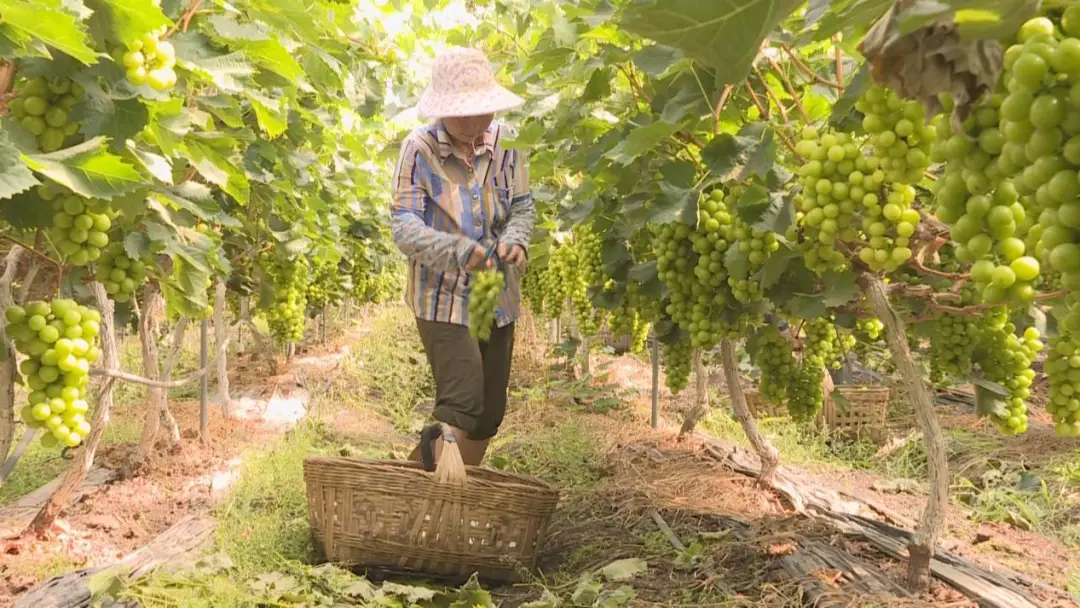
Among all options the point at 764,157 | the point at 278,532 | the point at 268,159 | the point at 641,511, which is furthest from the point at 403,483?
the point at 764,157

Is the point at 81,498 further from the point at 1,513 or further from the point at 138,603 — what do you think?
the point at 138,603

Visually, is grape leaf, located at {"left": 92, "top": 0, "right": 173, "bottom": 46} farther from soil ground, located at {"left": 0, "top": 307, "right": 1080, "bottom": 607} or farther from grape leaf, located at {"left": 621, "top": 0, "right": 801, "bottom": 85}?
soil ground, located at {"left": 0, "top": 307, "right": 1080, "bottom": 607}

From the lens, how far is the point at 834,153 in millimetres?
1453

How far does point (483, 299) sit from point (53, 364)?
151 centimetres

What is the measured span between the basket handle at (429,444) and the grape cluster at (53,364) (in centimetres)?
140

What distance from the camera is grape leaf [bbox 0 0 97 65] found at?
4.34 feet

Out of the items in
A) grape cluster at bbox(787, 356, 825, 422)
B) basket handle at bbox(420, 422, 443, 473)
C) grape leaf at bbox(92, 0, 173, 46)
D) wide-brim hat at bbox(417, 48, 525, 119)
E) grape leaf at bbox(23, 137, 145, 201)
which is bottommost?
basket handle at bbox(420, 422, 443, 473)

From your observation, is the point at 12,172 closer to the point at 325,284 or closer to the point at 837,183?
the point at 837,183

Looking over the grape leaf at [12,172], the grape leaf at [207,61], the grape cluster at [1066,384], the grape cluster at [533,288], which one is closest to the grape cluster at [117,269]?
the grape leaf at [207,61]

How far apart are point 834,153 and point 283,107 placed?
2664 mm

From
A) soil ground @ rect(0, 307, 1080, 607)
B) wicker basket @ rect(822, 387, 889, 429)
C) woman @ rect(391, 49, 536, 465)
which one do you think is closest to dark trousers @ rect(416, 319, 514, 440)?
woman @ rect(391, 49, 536, 465)

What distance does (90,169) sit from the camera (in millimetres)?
1590

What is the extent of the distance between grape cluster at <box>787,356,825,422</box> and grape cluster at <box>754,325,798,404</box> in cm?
4

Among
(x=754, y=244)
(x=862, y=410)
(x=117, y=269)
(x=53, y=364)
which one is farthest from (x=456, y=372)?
(x=862, y=410)
